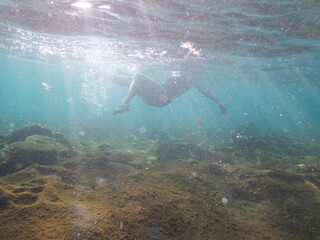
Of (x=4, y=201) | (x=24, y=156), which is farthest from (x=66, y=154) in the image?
(x=4, y=201)

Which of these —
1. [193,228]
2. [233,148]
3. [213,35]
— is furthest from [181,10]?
[193,228]

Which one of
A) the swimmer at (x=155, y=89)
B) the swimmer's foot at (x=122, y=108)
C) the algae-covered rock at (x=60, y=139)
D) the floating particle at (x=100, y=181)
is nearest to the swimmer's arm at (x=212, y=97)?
the swimmer at (x=155, y=89)

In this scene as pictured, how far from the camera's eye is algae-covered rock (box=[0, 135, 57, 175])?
5289mm

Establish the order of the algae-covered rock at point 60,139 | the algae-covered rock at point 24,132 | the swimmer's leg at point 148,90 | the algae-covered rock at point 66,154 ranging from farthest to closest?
the swimmer's leg at point 148,90
the algae-covered rock at point 60,139
the algae-covered rock at point 24,132
the algae-covered rock at point 66,154

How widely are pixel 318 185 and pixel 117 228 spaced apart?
5.28m

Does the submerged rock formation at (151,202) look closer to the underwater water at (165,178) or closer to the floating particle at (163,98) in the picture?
the underwater water at (165,178)

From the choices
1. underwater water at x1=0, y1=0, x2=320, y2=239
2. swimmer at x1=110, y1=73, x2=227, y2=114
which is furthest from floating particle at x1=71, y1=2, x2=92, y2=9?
swimmer at x1=110, y1=73, x2=227, y2=114

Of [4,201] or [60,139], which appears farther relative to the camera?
[60,139]

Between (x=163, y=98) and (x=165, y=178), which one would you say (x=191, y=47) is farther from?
(x=165, y=178)

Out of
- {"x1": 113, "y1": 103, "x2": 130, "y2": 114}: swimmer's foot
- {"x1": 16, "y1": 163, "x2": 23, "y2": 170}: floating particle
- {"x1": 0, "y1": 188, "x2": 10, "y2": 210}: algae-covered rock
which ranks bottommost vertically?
{"x1": 16, "y1": 163, "x2": 23, "y2": 170}: floating particle

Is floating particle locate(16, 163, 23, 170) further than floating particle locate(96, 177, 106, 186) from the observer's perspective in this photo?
Yes

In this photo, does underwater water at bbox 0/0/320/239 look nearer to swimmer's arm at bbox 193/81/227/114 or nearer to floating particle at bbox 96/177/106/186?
floating particle at bbox 96/177/106/186

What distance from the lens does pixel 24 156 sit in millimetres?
5664

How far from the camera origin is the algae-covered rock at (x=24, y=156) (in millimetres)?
5289
